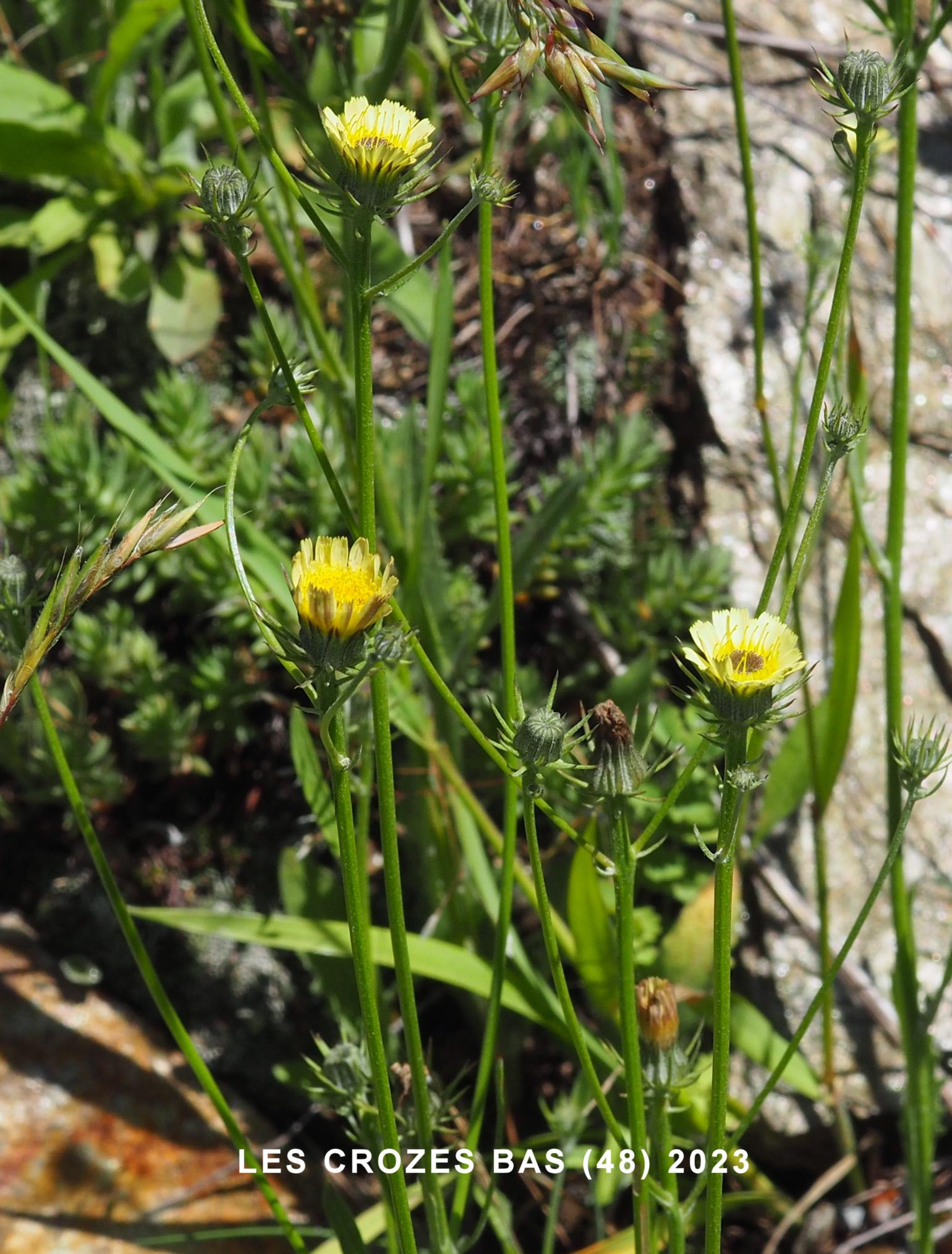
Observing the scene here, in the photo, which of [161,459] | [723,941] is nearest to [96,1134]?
[161,459]

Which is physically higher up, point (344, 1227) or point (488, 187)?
A: point (488, 187)

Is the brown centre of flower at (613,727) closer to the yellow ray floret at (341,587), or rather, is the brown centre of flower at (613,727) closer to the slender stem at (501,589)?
the slender stem at (501,589)

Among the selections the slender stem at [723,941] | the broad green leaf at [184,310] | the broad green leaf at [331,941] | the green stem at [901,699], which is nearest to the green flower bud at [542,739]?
the slender stem at [723,941]

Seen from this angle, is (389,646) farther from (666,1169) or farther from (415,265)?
(666,1169)

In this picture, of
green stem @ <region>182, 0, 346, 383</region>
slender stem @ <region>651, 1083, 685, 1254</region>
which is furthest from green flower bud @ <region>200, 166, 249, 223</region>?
slender stem @ <region>651, 1083, 685, 1254</region>

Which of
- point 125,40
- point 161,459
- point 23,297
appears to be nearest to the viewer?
point 161,459

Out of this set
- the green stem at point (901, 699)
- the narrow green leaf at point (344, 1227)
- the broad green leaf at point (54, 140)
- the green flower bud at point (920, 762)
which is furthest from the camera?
the broad green leaf at point (54, 140)

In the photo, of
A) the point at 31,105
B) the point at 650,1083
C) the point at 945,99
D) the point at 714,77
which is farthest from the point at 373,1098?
the point at 945,99

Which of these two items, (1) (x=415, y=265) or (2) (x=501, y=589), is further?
(2) (x=501, y=589)
